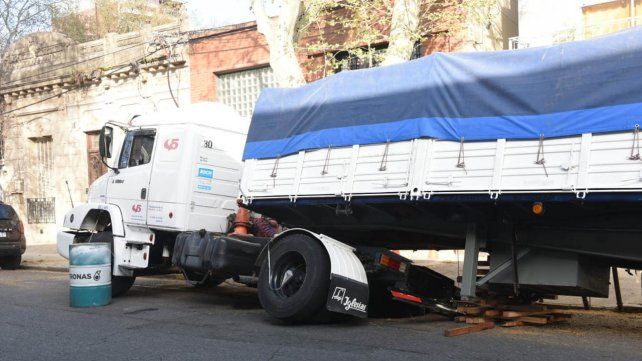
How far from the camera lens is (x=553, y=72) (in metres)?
7.12

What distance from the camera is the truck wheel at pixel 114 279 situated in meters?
10.7

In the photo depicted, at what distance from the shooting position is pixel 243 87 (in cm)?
1966

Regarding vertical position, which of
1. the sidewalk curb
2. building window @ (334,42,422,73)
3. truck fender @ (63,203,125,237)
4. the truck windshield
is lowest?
the sidewalk curb

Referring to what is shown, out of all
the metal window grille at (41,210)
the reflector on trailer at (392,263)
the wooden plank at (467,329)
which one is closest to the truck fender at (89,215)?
the reflector on trailer at (392,263)

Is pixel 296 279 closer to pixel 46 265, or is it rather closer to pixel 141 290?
pixel 141 290

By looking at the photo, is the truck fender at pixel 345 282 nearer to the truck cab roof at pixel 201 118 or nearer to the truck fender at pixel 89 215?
the truck cab roof at pixel 201 118

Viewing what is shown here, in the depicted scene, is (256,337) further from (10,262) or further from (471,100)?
(10,262)

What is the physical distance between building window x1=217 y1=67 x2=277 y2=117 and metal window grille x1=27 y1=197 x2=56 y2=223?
8774 mm

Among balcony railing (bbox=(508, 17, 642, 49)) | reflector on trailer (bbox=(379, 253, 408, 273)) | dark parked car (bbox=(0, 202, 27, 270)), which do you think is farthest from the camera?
dark parked car (bbox=(0, 202, 27, 270))

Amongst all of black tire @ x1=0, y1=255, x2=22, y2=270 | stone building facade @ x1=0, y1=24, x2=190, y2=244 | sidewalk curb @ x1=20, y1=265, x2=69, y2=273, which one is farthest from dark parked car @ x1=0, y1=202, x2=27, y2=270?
stone building facade @ x1=0, y1=24, x2=190, y2=244

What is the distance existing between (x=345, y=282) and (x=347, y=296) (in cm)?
16

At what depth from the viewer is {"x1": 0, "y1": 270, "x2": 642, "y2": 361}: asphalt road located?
6570 mm

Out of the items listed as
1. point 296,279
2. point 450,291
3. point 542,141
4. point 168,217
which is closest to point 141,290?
point 168,217

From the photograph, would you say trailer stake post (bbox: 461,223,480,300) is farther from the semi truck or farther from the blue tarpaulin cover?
the blue tarpaulin cover
